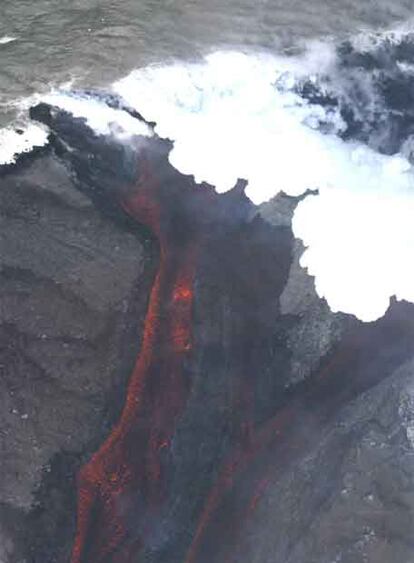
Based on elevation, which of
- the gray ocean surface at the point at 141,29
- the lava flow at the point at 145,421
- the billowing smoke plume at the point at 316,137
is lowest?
the lava flow at the point at 145,421

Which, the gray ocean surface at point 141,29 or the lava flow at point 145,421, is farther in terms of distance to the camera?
the gray ocean surface at point 141,29

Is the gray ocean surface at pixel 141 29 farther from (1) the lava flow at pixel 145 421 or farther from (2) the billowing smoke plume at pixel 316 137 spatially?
(1) the lava flow at pixel 145 421

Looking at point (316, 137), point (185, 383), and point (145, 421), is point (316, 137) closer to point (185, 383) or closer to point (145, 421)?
point (185, 383)

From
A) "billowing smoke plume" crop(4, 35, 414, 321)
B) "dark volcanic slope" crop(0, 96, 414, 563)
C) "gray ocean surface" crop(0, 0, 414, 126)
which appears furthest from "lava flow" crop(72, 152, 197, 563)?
"gray ocean surface" crop(0, 0, 414, 126)

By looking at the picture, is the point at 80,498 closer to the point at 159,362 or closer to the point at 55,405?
the point at 55,405

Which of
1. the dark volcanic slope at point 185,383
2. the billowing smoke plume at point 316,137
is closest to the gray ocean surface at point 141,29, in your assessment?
the billowing smoke plume at point 316,137

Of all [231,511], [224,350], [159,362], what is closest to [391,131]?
[224,350]

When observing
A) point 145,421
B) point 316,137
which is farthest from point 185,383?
Result: point 316,137

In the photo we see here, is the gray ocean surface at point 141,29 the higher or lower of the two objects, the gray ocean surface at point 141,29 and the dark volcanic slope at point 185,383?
the higher
